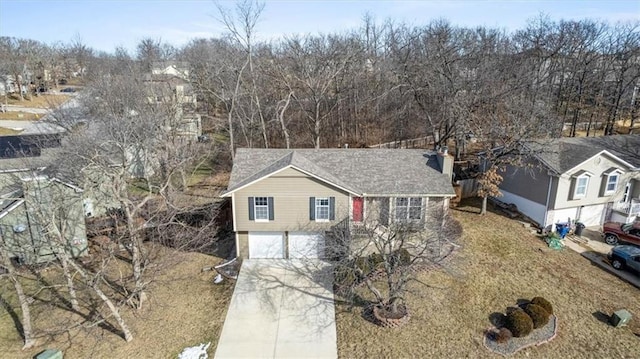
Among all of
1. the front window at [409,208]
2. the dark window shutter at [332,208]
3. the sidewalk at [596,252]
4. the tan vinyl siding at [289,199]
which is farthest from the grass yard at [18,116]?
the sidewalk at [596,252]

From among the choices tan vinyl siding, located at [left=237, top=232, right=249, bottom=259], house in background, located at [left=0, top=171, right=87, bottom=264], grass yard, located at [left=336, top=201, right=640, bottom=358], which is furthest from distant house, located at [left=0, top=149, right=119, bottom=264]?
grass yard, located at [left=336, top=201, right=640, bottom=358]

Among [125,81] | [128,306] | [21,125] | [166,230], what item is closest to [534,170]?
[166,230]

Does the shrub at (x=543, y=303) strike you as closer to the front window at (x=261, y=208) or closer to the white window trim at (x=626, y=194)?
the front window at (x=261, y=208)

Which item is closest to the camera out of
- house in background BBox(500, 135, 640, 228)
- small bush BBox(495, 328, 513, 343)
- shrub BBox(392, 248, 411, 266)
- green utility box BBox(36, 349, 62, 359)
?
green utility box BBox(36, 349, 62, 359)

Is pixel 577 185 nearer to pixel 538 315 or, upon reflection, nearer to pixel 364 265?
pixel 538 315

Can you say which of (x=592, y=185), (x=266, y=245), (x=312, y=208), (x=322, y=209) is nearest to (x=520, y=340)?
(x=322, y=209)

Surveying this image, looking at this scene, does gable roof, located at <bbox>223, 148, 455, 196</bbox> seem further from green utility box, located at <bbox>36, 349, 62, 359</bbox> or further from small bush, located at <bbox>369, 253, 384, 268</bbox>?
green utility box, located at <bbox>36, 349, 62, 359</bbox>

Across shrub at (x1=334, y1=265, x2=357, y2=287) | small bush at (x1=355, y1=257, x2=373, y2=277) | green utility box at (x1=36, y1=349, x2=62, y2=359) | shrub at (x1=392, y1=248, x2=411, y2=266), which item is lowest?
green utility box at (x1=36, y1=349, x2=62, y2=359)
